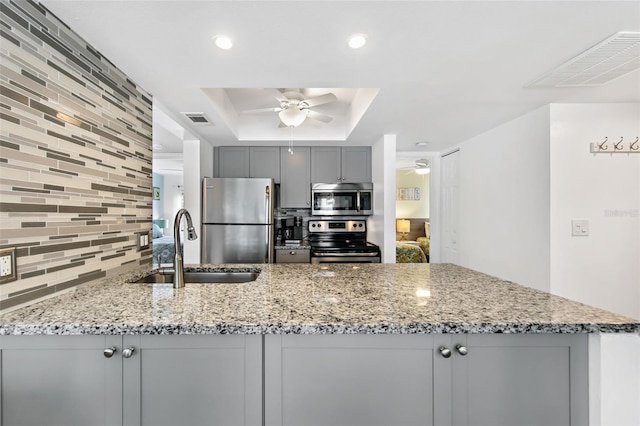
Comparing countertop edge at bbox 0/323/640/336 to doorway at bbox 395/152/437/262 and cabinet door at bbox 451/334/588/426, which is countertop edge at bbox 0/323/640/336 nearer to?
cabinet door at bbox 451/334/588/426

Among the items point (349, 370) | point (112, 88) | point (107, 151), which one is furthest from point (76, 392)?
point (112, 88)

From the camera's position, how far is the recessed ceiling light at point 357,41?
1.53 metres

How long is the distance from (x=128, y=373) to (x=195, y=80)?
175 centimetres

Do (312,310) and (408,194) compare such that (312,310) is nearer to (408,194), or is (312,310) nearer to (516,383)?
(516,383)

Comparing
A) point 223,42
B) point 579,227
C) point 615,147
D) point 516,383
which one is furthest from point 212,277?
point 615,147

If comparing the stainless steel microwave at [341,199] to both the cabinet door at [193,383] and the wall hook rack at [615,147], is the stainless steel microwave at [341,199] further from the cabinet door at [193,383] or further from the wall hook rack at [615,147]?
the cabinet door at [193,383]

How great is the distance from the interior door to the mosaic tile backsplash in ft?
12.0

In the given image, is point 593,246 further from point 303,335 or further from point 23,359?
point 23,359

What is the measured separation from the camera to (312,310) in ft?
3.59

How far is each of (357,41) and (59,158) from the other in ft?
4.95

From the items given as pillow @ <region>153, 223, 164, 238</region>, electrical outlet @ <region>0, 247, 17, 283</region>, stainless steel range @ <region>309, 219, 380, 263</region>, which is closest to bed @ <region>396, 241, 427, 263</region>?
stainless steel range @ <region>309, 219, 380, 263</region>

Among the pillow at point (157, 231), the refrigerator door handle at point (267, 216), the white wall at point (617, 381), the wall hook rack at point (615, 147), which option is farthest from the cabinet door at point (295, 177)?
the pillow at point (157, 231)

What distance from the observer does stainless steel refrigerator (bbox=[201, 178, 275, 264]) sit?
11.3 ft

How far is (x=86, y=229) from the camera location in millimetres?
1522
